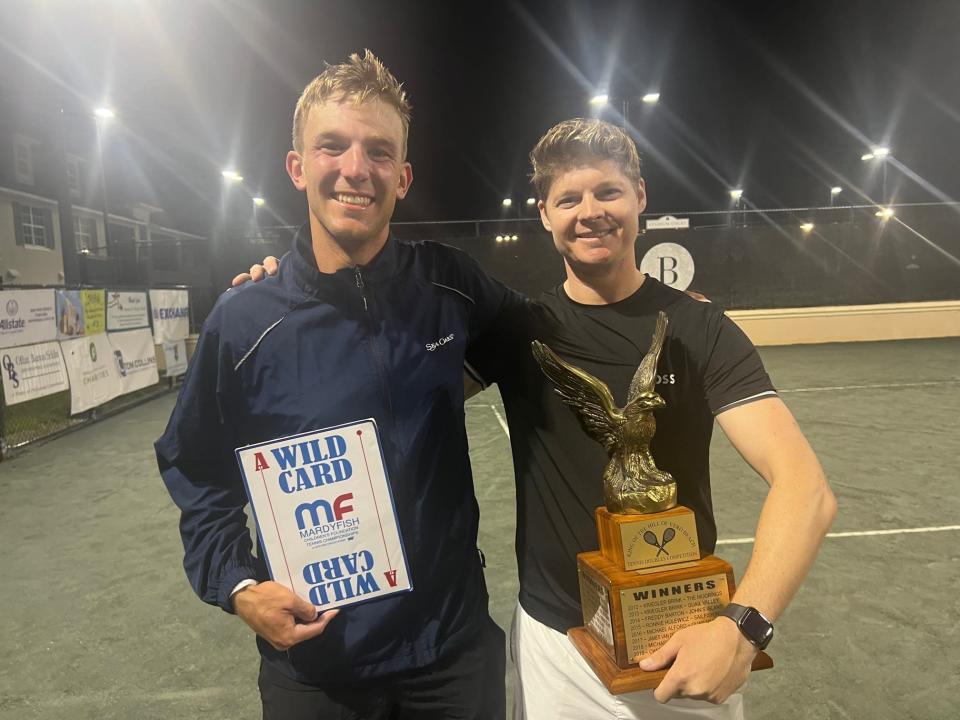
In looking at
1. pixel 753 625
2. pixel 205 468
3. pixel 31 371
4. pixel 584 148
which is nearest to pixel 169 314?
pixel 31 371

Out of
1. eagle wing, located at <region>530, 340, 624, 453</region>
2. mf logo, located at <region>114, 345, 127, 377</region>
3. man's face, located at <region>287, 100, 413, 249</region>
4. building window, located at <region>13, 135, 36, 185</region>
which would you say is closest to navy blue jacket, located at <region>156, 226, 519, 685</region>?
man's face, located at <region>287, 100, 413, 249</region>

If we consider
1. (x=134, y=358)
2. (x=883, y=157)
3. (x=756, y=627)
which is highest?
(x=883, y=157)

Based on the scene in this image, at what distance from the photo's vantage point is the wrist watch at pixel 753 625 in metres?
1.18

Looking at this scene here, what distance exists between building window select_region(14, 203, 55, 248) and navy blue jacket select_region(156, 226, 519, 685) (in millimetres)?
29710

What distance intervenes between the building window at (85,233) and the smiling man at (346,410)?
33842 millimetres

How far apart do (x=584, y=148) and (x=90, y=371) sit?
9444 mm

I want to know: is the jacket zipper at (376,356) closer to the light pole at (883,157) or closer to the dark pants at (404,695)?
the dark pants at (404,695)

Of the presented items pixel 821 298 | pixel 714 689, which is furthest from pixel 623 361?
pixel 821 298

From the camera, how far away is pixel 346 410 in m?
1.52

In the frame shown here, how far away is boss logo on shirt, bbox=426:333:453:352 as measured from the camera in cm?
163

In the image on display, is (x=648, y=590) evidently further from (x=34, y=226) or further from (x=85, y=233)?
(x=85, y=233)

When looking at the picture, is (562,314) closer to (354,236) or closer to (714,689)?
(354,236)

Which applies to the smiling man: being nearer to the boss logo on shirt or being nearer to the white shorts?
the boss logo on shirt

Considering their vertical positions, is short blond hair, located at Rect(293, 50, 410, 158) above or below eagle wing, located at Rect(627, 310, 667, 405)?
above
